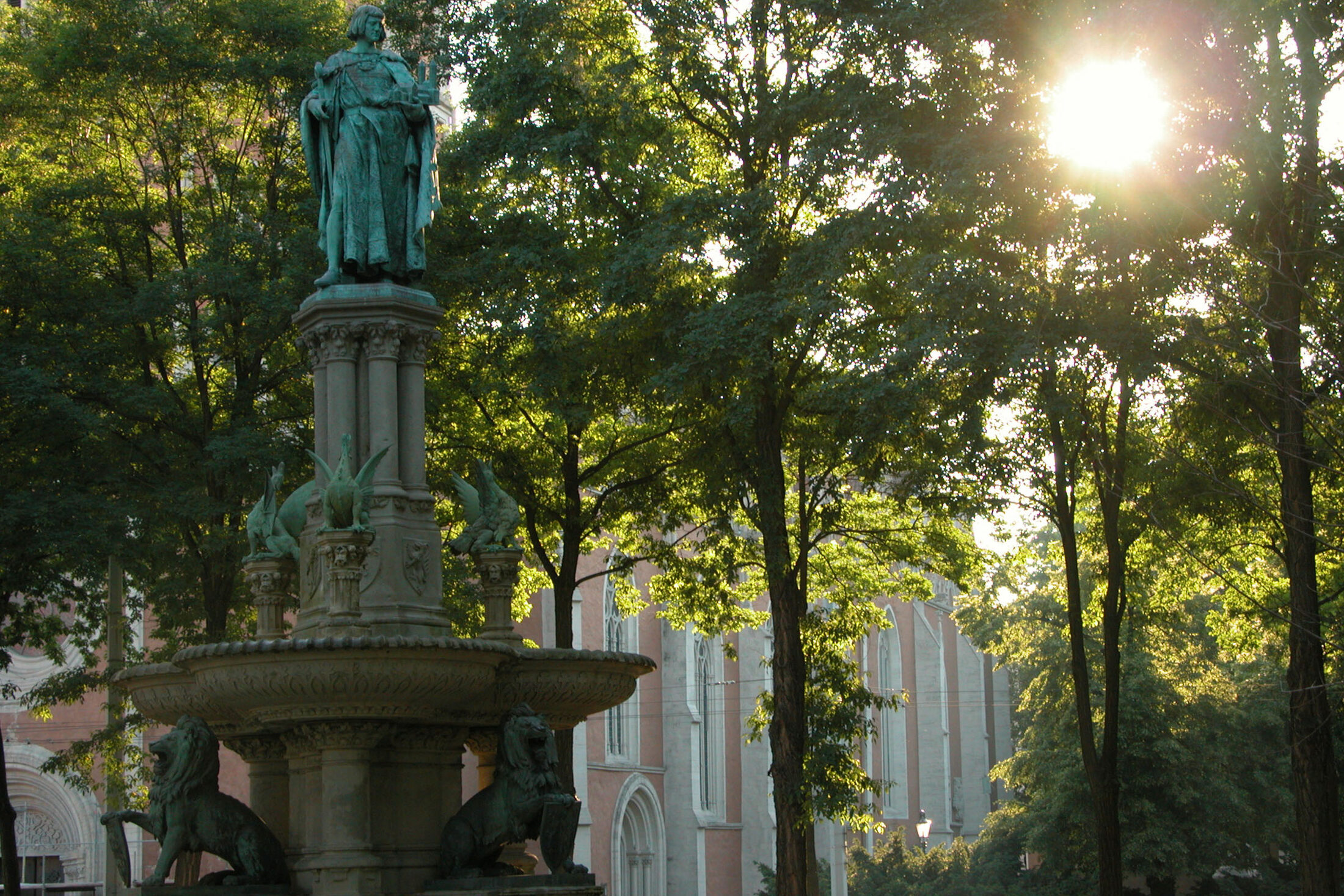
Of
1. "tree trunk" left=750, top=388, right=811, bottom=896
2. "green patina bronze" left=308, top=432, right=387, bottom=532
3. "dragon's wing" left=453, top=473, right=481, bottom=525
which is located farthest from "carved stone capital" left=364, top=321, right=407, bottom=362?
"tree trunk" left=750, top=388, right=811, bottom=896

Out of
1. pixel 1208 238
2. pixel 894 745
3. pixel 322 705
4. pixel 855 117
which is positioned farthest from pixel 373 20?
pixel 894 745

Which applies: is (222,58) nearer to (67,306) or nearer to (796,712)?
(67,306)

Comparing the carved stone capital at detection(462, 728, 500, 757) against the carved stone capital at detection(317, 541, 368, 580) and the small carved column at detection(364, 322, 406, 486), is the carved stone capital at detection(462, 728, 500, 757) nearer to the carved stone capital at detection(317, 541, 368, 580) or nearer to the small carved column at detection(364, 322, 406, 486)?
the carved stone capital at detection(317, 541, 368, 580)

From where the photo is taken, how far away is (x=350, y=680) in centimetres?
1033

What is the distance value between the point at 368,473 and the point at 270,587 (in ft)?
4.89

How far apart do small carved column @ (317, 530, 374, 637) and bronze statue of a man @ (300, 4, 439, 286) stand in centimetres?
241

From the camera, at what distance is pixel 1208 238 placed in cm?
1858

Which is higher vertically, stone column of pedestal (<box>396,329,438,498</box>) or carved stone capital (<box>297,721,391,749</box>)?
stone column of pedestal (<box>396,329,438,498</box>)

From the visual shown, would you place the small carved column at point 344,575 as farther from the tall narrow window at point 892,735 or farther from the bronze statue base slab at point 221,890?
the tall narrow window at point 892,735

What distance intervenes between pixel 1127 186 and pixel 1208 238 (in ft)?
9.76

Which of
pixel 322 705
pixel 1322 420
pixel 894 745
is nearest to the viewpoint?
pixel 322 705

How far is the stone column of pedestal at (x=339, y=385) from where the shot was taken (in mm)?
11797

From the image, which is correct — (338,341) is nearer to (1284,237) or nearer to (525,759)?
(525,759)

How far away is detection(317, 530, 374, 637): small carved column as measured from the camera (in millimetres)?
10883
